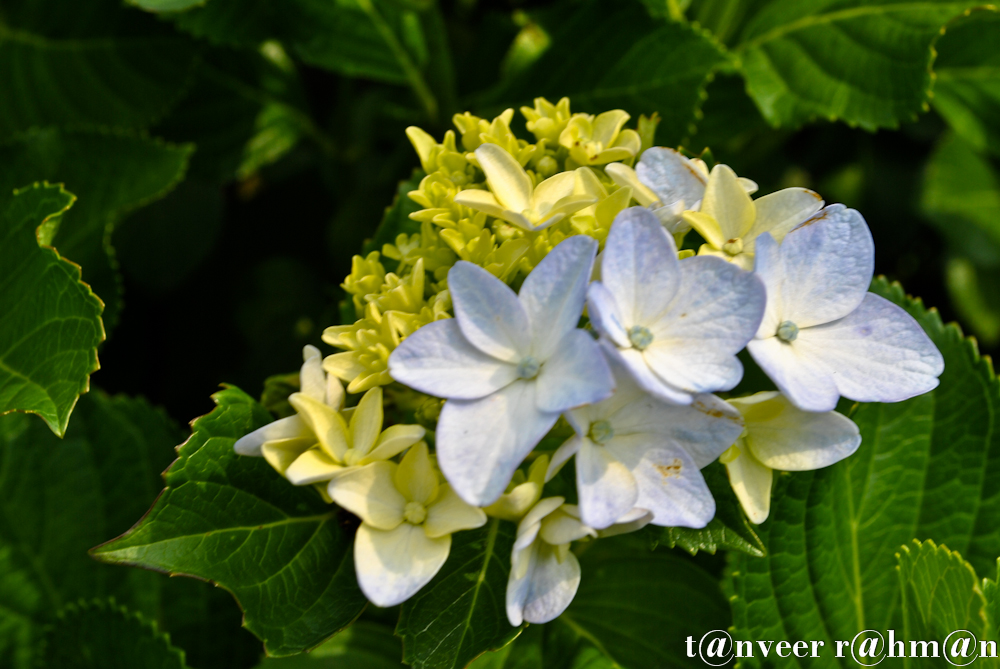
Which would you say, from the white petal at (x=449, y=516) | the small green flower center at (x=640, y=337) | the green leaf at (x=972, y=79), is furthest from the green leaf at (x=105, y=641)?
the green leaf at (x=972, y=79)

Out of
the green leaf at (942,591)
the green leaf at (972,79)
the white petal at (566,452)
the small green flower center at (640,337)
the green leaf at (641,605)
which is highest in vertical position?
the small green flower center at (640,337)

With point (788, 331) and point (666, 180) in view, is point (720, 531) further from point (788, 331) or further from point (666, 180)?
point (666, 180)

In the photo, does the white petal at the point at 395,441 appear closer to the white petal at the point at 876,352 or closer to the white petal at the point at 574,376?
the white petal at the point at 574,376

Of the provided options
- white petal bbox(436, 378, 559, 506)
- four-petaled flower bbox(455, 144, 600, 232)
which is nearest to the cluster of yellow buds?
four-petaled flower bbox(455, 144, 600, 232)

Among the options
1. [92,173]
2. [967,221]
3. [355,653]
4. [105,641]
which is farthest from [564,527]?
[967,221]

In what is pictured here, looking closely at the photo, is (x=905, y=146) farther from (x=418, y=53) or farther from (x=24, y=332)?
(x=24, y=332)

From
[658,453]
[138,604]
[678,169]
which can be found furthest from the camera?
[138,604]

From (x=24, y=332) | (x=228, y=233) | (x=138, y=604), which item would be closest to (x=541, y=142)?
(x=24, y=332)
